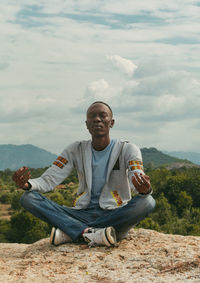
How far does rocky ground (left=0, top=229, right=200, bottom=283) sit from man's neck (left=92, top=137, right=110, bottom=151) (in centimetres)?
131

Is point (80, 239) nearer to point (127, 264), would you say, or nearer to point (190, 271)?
point (127, 264)

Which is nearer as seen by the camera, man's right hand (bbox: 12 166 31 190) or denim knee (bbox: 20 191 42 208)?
man's right hand (bbox: 12 166 31 190)

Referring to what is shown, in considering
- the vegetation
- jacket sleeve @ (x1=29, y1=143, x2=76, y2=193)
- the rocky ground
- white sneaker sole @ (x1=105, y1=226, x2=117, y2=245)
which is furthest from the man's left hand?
the vegetation

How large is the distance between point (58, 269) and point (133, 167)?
1.63 metres

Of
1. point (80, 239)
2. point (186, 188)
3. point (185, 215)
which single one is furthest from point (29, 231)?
point (80, 239)

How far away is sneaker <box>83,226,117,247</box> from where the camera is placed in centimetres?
495

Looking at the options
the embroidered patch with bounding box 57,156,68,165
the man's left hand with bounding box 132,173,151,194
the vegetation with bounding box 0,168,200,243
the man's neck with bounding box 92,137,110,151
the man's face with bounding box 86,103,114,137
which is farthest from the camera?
the vegetation with bounding box 0,168,200,243

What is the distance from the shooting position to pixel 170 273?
4.11m

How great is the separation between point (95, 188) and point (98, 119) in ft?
3.05

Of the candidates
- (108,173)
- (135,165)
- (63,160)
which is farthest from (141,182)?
(63,160)

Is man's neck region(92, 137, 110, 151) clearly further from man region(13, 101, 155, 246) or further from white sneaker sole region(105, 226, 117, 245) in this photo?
white sneaker sole region(105, 226, 117, 245)

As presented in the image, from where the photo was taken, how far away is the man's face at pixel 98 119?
547 cm

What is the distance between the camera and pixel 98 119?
5.45m

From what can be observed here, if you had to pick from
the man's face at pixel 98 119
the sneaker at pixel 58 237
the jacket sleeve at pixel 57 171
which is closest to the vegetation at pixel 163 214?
the jacket sleeve at pixel 57 171
